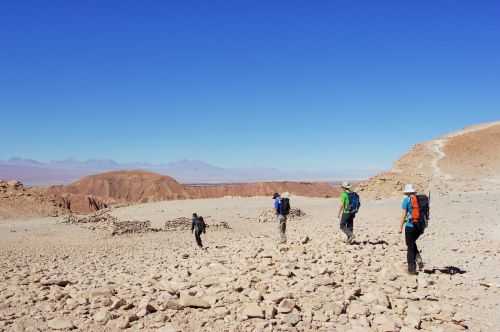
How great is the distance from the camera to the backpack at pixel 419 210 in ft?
27.3

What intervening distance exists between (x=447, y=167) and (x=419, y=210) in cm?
2785

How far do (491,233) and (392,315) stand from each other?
346 inches

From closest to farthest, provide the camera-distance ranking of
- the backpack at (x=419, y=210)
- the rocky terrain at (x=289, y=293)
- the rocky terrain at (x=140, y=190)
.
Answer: the rocky terrain at (x=289, y=293)
the backpack at (x=419, y=210)
the rocky terrain at (x=140, y=190)

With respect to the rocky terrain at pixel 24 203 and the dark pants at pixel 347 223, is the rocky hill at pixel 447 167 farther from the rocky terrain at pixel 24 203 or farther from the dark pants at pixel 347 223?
the rocky terrain at pixel 24 203

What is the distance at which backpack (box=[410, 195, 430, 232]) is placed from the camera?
8312mm

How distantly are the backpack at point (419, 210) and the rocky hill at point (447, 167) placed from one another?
22.2m

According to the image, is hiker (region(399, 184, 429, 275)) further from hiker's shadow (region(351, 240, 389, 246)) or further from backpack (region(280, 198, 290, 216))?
backpack (region(280, 198, 290, 216))

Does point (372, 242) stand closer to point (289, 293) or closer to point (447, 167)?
point (289, 293)

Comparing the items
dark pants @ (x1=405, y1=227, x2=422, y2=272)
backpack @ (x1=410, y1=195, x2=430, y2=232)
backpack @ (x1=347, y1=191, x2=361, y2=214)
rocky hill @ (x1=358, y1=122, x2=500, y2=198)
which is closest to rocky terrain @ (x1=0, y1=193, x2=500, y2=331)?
dark pants @ (x1=405, y1=227, x2=422, y2=272)

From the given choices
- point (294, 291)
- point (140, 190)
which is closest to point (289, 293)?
point (294, 291)

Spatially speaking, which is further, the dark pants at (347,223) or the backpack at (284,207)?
the backpack at (284,207)

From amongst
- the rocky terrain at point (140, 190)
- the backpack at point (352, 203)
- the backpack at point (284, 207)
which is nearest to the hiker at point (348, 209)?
the backpack at point (352, 203)

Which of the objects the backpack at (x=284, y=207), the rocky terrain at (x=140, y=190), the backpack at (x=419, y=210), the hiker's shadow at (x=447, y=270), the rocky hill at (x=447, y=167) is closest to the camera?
the backpack at (x=419, y=210)

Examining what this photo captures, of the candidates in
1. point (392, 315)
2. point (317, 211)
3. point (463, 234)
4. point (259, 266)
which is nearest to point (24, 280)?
point (259, 266)
